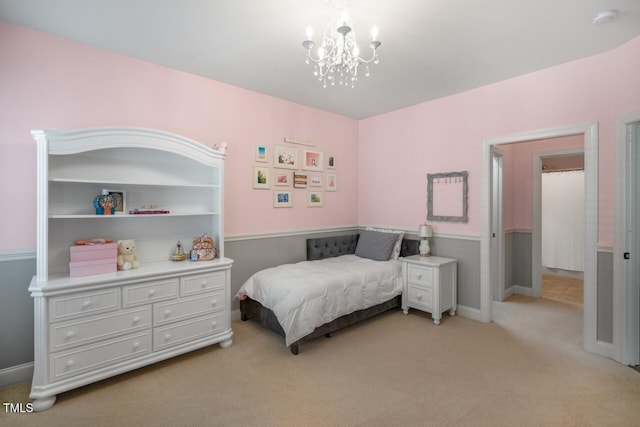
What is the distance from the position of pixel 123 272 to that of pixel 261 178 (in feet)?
5.93

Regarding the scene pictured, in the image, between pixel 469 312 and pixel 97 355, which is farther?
pixel 469 312

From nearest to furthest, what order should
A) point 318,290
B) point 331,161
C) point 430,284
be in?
point 318,290 → point 430,284 → point 331,161

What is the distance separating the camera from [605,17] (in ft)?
7.19

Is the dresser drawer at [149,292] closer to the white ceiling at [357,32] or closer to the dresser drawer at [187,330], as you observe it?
the dresser drawer at [187,330]

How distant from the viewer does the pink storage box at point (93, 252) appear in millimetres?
2334

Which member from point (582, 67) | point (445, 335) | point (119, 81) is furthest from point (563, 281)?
point (119, 81)

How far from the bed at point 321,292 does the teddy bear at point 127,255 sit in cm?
115

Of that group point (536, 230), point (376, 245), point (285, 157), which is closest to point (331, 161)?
point (285, 157)

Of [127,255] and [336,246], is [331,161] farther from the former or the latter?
[127,255]

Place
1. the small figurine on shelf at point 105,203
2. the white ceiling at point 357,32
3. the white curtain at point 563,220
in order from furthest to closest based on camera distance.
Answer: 1. the white curtain at point 563,220
2. the small figurine on shelf at point 105,203
3. the white ceiling at point 357,32

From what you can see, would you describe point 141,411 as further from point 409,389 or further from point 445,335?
point 445,335

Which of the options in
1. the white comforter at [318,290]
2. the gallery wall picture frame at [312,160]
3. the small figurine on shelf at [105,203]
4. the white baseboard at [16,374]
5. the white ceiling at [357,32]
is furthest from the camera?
the gallery wall picture frame at [312,160]

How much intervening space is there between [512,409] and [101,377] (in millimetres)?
2864

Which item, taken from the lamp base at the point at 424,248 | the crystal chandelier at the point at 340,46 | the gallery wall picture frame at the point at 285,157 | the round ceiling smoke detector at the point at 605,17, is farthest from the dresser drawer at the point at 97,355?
the round ceiling smoke detector at the point at 605,17
